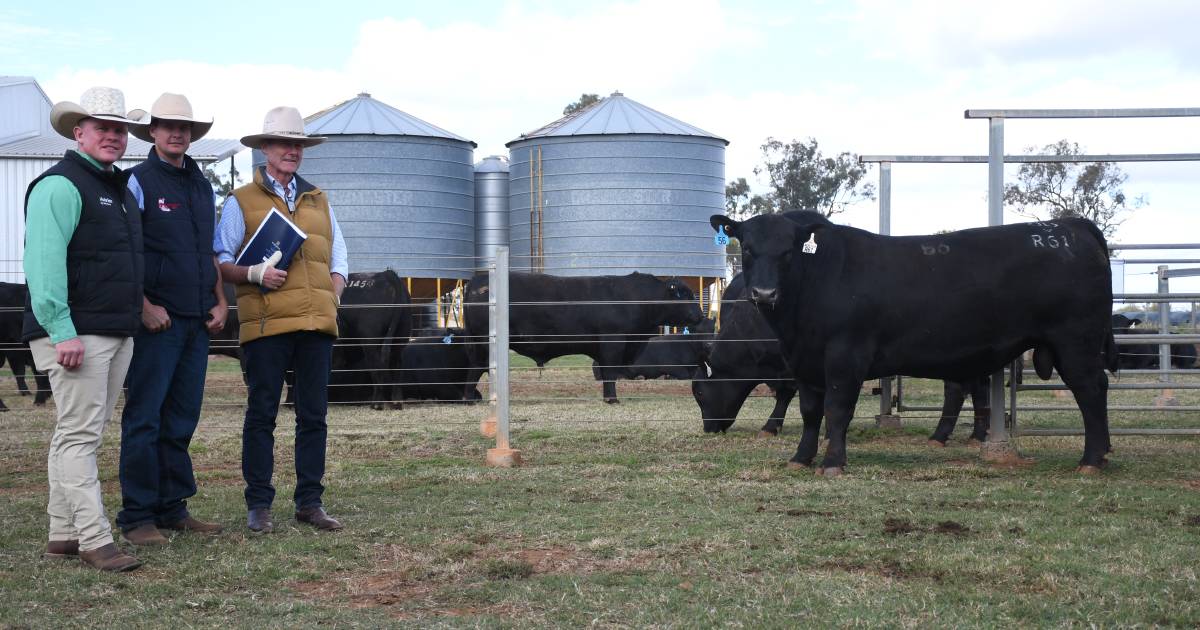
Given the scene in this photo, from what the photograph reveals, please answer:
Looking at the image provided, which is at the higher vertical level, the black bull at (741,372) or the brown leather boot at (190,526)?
the black bull at (741,372)

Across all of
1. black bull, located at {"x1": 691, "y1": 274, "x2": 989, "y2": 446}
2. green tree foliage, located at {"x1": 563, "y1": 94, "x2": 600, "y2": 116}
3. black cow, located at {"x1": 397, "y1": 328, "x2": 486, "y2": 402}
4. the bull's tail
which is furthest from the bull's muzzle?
green tree foliage, located at {"x1": 563, "y1": 94, "x2": 600, "y2": 116}

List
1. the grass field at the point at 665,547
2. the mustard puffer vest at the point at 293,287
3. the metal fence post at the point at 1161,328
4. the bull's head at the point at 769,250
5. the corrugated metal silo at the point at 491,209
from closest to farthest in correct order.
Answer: the grass field at the point at 665,547, the mustard puffer vest at the point at 293,287, the bull's head at the point at 769,250, the metal fence post at the point at 1161,328, the corrugated metal silo at the point at 491,209

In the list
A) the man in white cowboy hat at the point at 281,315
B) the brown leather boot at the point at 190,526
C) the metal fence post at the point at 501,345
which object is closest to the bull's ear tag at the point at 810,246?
the metal fence post at the point at 501,345

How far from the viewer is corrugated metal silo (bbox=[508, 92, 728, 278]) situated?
86.4 ft

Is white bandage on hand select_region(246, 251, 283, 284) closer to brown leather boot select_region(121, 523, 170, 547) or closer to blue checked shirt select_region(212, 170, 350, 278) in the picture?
blue checked shirt select_region(212, 170, 350, 278)

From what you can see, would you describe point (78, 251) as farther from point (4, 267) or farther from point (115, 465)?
point (4, 267)

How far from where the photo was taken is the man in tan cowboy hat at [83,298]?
472cm

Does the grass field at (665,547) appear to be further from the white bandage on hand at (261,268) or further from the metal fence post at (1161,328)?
the metal fence post at (1161,328)

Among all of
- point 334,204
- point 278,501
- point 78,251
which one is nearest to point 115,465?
point 278,501

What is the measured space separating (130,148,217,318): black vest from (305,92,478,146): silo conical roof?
21884 mm

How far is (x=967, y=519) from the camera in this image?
569 centimetres

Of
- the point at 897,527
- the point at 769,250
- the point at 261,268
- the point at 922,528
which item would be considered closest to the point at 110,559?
the point at 261,268

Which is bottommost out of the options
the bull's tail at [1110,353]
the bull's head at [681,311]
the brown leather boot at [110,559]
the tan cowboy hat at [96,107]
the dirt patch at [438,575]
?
the dirt patch at [438,575]

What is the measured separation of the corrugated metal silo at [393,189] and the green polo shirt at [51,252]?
820 inches
